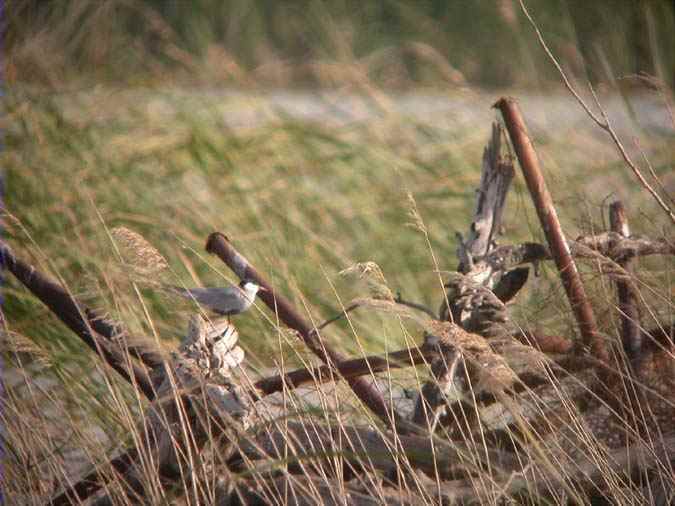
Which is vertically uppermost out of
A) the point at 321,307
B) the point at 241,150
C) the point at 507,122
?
the point at 507,122

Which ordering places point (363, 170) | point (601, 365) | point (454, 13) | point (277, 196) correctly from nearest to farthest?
1. point (601, 365)
2. point (277, 196)
3. point (363, 170)
4. point (454, 13)

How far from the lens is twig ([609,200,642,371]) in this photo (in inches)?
57.3

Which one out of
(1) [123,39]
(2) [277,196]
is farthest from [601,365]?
(1) [123,39]

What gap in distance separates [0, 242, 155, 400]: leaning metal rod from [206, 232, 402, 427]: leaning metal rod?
188 mm

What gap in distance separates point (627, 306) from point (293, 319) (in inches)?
19.3

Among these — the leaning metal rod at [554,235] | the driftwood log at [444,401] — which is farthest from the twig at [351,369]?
the leaning metal rod at [554,235]

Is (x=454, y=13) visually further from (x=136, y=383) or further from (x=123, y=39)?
(x=136, y=383)

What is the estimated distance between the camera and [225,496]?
4.33 feet

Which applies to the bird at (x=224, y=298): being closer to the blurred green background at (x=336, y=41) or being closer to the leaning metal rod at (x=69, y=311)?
the leaning metal rod at (x=69, y=311)

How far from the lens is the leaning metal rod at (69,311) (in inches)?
53.5

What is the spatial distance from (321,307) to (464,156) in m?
1.04

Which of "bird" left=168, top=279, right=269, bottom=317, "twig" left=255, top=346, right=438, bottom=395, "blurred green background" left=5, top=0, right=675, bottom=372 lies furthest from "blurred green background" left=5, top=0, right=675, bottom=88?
"bird" left=168, top=279, right=269, bottom=317

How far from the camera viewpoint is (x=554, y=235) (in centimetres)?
142

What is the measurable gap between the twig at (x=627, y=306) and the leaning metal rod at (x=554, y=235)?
0.15 feet
